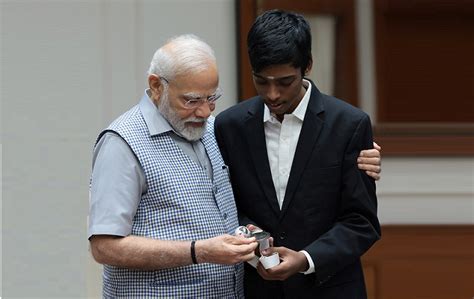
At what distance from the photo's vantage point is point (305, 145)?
369cm

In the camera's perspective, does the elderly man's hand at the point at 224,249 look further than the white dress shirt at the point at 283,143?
No

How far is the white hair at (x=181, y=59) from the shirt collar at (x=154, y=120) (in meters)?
0.14

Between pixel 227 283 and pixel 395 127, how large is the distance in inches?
102

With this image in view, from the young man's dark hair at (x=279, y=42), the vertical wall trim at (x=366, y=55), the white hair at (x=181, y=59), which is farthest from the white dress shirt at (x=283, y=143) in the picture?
the vertical wall trim at (x=366, y=55)

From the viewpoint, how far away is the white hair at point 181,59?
3.45 meters

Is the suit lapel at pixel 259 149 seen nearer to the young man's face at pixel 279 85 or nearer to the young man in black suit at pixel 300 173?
the young man in black suit at pixel 300 173

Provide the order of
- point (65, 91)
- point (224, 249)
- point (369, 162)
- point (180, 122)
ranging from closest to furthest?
point (224, 249) < point (180, 122) < point (369, 162) < point (65, 91)

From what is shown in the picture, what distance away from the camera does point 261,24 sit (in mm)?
3623

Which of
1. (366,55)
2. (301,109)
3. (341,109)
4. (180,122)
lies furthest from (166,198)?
(366,55)

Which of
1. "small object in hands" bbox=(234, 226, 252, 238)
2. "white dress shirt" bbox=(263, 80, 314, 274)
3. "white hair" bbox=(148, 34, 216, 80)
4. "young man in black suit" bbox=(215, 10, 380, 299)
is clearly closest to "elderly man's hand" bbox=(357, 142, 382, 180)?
"young man in black suit" bbox=(215, 10, 380, 299)

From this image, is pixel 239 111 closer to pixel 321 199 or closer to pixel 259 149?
pixel 259 149

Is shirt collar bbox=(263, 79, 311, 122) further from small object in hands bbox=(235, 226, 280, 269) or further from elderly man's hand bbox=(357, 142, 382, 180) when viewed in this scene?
small object in hands bbox=(235, 226, 280, 269)

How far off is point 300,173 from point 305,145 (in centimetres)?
10

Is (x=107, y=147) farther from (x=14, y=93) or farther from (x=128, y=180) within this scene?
(x=14, y=93)
